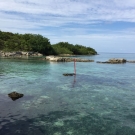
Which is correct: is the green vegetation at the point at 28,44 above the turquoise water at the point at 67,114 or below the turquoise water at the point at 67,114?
above

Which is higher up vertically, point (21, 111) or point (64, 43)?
point (64, 43)

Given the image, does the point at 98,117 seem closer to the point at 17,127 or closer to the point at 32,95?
the point at 17,127

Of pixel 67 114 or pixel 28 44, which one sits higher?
pixel 28 44

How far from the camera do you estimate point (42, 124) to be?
11.6m

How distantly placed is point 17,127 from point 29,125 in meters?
0.72

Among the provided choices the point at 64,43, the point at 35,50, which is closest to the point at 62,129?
the point at 35,50

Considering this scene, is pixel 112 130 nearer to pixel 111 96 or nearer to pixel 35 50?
pixel 111 96

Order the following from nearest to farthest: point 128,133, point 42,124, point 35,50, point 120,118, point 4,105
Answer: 1. point 128,133
2. point 42,124
3. point 120,118
4. point 4,105
5. point 35,50

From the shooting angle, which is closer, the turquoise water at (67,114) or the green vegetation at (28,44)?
the turquoise water at (67,114)

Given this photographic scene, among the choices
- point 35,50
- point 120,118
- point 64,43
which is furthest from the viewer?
point 64,43

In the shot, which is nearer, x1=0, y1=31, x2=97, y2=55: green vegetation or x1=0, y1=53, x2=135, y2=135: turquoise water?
x1=0, y1=53, x2=135, y2=135: turquoise water

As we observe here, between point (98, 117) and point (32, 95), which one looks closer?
point (98, 117)

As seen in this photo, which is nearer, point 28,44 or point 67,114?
point 67,114

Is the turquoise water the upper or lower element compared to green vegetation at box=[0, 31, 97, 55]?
lower
